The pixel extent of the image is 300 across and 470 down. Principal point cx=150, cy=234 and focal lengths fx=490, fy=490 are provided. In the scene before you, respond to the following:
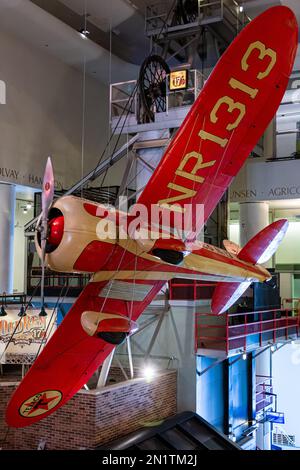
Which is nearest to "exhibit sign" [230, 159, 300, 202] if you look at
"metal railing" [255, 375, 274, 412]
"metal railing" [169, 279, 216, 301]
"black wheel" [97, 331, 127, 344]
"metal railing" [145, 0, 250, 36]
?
"metal railing" [145, 0, 250, 36]

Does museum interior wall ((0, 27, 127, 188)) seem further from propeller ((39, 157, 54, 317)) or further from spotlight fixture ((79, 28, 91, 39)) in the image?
propeller ((39, 157, 54, 317))

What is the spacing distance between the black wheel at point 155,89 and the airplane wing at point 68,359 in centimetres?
627

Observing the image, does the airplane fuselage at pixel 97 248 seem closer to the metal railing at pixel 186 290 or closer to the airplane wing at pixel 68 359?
the airplane wing at pixel 68 359

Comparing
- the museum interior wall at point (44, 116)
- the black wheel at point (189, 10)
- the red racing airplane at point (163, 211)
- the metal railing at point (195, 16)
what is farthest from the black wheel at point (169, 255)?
the black wheel at point (189, 10)

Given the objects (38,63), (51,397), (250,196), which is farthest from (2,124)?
(51,397)

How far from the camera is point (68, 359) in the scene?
15.3 ft

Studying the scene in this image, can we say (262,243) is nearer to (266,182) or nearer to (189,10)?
→ (189,10)

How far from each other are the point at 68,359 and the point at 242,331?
554 centimetres

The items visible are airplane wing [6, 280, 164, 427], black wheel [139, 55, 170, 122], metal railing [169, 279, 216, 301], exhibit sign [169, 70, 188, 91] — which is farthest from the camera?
black wheel [139, 55, 170, 122]

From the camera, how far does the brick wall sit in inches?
298

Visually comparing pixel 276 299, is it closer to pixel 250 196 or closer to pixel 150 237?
pixel 250 196


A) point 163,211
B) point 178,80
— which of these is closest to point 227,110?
point 163,211

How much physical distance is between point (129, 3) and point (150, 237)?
31.9 ft

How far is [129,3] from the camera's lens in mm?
11891
